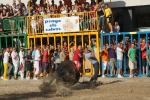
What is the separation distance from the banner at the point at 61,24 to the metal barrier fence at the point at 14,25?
133 centimetres

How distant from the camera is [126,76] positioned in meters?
21.0

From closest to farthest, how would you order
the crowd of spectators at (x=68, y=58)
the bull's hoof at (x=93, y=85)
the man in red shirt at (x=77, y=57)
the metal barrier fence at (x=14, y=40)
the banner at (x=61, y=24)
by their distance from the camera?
the bull's hoof at (x=93, y=85) → the crowd of spectators at (x=68, y=58) → the man in red shirt at (x=77, y=57) → the banner at (x=61, y=24) → the metal barrier fence at (x=14, y=40)

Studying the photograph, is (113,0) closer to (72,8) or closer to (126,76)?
(72,8)

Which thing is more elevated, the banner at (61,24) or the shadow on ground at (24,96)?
the banner at (61,24)

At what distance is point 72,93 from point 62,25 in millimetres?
8035

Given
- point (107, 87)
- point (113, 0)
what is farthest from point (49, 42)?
point (107, 87)

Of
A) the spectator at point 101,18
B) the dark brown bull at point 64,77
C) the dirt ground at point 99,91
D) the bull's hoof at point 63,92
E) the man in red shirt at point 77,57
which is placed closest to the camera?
the dirt ground at point 99,91

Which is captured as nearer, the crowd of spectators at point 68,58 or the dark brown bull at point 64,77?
the dark brown bull at point 64,77

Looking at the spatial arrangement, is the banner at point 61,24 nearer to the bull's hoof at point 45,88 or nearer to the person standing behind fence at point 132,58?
the person standing behind fence at point 132,58

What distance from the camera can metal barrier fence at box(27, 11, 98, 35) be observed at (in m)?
22.1

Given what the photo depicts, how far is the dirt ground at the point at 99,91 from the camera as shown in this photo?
1420cm

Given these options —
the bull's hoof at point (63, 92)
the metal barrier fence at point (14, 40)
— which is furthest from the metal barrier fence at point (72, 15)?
the bull's hoof at point (63, 92)

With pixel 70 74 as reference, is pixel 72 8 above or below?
above

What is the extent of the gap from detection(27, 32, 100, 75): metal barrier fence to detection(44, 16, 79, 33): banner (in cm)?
26
